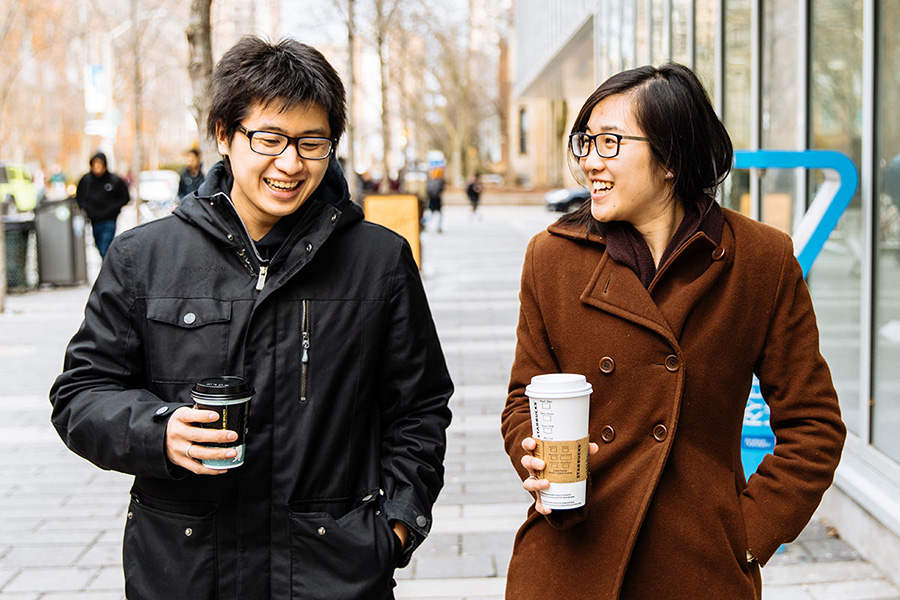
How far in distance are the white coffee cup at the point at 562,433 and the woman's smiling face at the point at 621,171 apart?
45 cm

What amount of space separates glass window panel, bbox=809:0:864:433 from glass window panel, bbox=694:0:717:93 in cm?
284

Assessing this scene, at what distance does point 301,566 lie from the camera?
7.13 feet

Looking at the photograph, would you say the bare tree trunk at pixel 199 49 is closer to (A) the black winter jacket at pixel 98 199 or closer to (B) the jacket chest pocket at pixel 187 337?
(B) the jacket chest pocket at pixel 187 337

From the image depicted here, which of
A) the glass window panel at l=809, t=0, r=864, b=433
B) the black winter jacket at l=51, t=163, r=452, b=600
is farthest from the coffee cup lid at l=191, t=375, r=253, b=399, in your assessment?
the glass window panel at l=809, t=0, r=864, b=433

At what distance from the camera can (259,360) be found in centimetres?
216

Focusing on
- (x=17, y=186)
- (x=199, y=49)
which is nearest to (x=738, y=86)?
(x=199, y=49)

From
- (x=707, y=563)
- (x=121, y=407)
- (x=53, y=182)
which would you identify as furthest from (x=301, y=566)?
(x=53, y=182)

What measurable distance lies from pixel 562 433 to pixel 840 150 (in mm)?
4090

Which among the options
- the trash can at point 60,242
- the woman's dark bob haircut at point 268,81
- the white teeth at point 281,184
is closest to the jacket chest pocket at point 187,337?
the white teeth at point 281,184

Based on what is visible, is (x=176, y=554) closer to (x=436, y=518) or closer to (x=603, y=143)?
(x=603, y=143)

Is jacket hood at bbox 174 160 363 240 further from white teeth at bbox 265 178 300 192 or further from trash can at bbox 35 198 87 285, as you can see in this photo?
trash can at bbox 35 198 87 285

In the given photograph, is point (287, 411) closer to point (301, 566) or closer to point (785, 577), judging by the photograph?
point (301, 566)

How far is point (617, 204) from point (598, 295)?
195 mm

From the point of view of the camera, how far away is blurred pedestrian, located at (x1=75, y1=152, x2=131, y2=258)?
14594 millimetres
